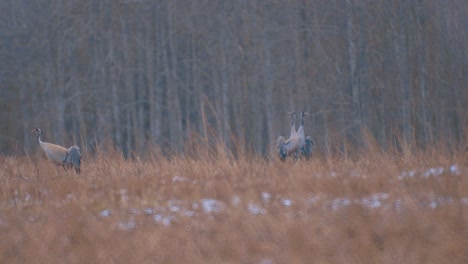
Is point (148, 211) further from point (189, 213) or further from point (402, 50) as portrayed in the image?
point (402, 50)

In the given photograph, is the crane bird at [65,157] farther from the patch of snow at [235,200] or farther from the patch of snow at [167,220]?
the patch of snow at [167,220]

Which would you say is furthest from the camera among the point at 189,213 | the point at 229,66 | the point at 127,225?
the point at 229,66

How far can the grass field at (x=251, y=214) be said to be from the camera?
449 centimetres

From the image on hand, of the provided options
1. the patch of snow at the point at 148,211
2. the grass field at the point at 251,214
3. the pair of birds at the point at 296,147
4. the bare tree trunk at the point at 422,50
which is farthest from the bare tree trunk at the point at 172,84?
the patch of snow at the point at 148,211

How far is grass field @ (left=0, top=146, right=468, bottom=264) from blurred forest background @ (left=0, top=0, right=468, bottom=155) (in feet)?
37.2

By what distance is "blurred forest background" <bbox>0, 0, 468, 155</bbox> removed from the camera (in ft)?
63.4

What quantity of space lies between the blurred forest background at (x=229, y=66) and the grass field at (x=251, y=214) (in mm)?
11353

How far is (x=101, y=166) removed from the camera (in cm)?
892

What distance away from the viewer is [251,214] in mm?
5395

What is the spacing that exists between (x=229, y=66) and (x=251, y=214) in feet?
56.3

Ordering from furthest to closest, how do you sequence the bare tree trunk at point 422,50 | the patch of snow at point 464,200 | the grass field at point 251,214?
the bare tree trunk at point 422,50 < the patch of snow at point 464,200 < the grass field at point 251,214

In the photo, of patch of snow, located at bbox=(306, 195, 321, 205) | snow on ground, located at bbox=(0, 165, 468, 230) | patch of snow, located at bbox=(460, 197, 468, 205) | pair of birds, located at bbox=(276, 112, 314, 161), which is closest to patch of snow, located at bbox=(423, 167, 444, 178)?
snow on ground, located at bbox=(0, 165, 468, 230)

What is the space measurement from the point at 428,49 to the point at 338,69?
2.82 metres

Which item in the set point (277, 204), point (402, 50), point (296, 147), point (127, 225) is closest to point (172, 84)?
point (402, 50)
